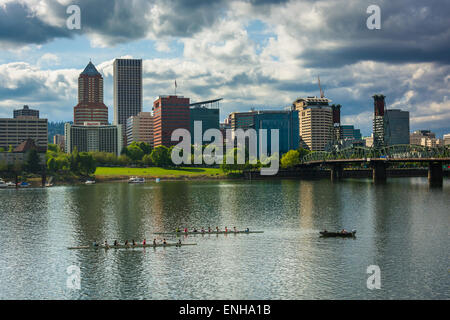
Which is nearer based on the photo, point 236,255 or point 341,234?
point 236,255

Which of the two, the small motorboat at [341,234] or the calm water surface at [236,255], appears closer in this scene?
the calm water surface at [236,255]

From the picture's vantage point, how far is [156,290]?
5866cm

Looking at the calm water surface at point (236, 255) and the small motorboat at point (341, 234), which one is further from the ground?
the small motorboat at point (341, 234)

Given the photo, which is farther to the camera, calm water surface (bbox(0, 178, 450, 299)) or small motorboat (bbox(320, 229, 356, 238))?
small motorboat (bbox(320, 229, 356, 238))

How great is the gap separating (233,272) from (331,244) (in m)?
24.2

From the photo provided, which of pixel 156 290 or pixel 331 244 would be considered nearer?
pixel 156 290

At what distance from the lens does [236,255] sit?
249ft

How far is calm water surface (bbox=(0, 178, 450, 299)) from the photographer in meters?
58.8

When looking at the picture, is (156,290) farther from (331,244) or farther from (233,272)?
(331,244)

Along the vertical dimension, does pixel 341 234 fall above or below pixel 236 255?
above

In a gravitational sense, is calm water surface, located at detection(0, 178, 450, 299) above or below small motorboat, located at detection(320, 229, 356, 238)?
below

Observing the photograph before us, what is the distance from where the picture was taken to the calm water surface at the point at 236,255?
58.8m
